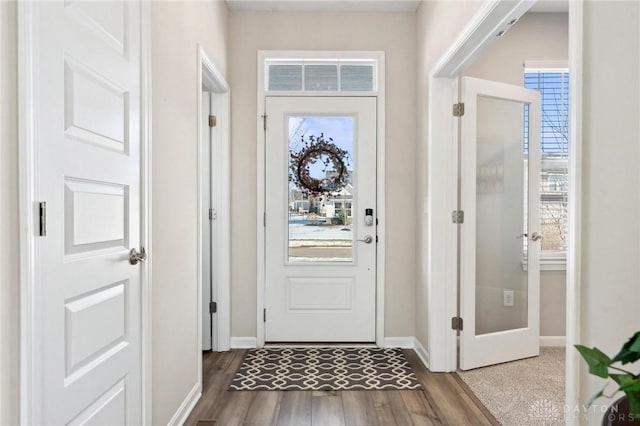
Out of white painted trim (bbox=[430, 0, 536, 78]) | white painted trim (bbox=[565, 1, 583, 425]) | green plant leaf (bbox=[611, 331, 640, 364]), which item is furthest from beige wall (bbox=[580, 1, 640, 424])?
white painted trim (bbox=[430, 0, 536, 78])

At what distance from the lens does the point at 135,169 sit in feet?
5.63

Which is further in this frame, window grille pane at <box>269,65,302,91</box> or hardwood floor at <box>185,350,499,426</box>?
window grille pane at <box>269,65,302,91</box>

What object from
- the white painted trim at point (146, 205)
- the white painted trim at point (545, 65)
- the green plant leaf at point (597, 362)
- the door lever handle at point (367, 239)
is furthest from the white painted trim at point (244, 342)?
the white painted trim at point (545, 65)

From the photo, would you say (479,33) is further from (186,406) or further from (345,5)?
(186,406)

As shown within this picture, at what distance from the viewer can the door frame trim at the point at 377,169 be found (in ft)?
11.6

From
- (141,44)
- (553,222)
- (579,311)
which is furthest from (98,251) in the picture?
(553,222)

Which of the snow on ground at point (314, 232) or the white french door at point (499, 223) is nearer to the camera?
the white french door at point (499, 223)

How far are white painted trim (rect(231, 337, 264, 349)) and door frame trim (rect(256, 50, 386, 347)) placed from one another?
0.12 ft

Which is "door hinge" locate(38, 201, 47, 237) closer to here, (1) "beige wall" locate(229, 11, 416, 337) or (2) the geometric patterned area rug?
(2) the geometric patterned area rug

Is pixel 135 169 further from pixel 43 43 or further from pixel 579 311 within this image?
pixel 579 311

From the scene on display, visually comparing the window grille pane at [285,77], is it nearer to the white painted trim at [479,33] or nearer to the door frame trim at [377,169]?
the door frame trim at [377,169]

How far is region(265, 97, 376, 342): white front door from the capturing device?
3.56 m

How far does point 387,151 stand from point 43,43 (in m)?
2.74

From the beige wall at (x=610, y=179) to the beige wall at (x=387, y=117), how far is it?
2215 millimetres
